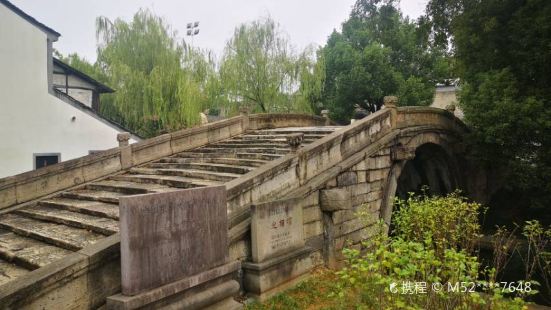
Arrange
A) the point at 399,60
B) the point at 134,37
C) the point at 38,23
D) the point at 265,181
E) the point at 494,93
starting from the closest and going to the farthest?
the point at 265,181, the point at 494,93, the point at 38,23, the point at 134,37, the point at 399,60

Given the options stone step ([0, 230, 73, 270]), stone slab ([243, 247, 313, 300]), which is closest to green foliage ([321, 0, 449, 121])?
stone slab ([243, 247, 313, 300])

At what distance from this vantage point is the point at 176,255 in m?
4.74

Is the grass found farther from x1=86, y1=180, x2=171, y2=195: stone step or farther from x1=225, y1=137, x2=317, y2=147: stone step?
x1=225, y1=137, x2=317, y2=147: stone step

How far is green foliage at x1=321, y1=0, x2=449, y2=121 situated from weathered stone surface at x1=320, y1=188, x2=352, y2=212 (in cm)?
1633

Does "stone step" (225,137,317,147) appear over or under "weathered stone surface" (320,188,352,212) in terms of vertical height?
over

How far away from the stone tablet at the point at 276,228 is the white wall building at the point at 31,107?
11.0 m

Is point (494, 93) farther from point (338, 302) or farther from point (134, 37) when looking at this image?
point (134, 37)

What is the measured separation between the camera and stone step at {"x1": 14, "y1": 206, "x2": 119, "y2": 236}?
568cm

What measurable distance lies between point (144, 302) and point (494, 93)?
1107cm

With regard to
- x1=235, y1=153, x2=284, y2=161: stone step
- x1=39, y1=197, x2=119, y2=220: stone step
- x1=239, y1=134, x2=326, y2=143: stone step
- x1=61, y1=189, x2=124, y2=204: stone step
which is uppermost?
x1=239, y1=134, x2=326, y2=143: stone step

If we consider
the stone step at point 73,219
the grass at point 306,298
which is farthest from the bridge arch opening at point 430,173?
the stone step at point 73,219

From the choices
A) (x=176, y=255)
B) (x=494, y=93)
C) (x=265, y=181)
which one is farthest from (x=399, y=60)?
(x=176, y=255)

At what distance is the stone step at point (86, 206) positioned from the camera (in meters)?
6.33

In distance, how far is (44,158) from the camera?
1396cm
